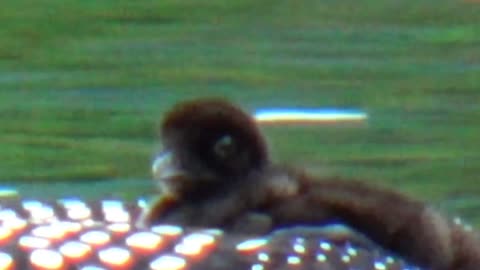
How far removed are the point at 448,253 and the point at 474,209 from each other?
52.9 inches

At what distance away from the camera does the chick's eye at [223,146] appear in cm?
404

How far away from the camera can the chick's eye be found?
4043mm

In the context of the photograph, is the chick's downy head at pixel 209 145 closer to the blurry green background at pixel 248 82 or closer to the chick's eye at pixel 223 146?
the chick's eye at pixel 223 146

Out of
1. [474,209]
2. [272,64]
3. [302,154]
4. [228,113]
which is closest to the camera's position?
[228,113]

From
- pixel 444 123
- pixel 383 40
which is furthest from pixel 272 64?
pixel 444 123

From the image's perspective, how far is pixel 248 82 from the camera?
7.12m

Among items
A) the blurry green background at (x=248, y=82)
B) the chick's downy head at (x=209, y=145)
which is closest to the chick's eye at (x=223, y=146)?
the chick's downy head at (x=209, y=145)

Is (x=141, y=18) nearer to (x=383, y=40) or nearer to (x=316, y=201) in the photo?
(x=383, y=40)

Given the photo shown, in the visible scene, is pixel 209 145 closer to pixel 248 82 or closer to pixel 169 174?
pixel 169 174

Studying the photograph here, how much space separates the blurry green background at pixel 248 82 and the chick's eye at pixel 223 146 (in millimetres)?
1340

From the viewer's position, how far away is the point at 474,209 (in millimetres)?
5484

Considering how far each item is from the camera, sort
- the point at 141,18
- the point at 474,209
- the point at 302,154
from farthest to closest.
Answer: the point at 141,18 < the point at 302,154 < the point at 474,209

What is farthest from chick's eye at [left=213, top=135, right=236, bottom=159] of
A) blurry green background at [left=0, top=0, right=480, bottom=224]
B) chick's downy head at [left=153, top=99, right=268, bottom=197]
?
blurry green background at [left=0, top=0, right=480, bottom=224]

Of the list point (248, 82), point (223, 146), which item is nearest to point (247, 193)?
Result: point (223, 146)
